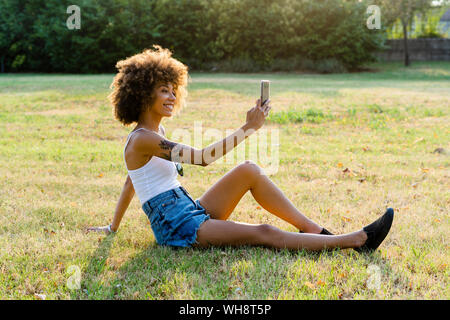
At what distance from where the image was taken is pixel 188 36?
23.7 m

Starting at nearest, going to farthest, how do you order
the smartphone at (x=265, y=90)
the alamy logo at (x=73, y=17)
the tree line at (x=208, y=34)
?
the smartphone at (x=265, y=90) < the alamy logo at (x=73, y=17) < the tree line at (x=208, y=34)

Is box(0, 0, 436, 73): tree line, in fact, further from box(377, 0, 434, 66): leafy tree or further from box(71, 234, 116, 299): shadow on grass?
box(71, 234, 116, 299): shadow on grass

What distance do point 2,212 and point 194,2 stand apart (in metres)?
20.8

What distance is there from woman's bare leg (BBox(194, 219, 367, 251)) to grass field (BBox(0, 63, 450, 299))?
0.07 m

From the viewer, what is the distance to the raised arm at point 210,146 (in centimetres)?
302

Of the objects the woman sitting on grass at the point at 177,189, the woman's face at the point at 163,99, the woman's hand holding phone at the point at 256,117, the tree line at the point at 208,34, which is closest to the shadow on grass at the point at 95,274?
the woman sitting on grass at the point at 177,189

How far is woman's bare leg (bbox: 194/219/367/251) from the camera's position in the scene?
3211 millimetres

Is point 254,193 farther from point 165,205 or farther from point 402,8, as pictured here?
point 402,8

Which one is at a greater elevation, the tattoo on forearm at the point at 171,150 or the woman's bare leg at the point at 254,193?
the tattoo on forearm at the point at 171,150

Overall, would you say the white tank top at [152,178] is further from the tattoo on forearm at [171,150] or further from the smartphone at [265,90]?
the smartphone at [265,90]

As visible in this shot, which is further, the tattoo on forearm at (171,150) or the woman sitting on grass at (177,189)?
the woman sitting on grass at (177,189)

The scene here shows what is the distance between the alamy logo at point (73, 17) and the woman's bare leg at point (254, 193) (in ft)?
65.8
